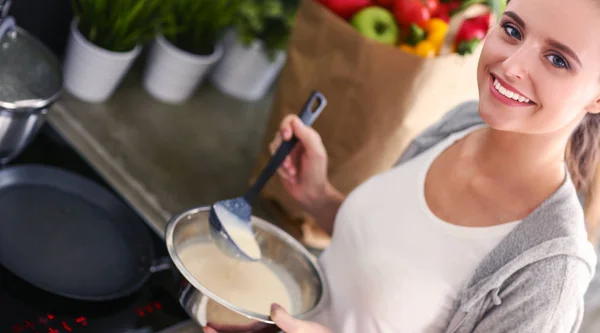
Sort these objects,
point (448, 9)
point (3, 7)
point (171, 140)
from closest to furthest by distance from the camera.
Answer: point (3, 7)
point (448, 9)
point (171, 140)

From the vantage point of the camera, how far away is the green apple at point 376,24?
44.0 inches

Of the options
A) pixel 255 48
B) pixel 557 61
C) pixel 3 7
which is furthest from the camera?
pixel 255 48

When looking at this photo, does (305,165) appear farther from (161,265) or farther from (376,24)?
(376,24)

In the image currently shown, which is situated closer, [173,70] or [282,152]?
[282,152]

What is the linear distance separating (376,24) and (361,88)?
107 millimetres

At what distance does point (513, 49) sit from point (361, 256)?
11.6 inches

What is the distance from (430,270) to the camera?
717 millimetres

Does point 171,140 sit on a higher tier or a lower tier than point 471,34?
lower

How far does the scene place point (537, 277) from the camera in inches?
24.4

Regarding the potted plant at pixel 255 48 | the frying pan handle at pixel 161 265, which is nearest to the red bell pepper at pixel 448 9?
the potted plant at pixel 255 48

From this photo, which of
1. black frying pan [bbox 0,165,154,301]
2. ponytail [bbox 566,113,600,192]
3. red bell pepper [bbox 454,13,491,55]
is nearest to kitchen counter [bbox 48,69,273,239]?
black frying pan [bbox 0,165,154,301]

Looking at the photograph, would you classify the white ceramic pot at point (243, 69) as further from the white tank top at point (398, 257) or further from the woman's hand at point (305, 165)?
the white tank top at point (398, 257)

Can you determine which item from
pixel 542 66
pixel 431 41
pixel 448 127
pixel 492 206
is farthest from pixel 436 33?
pixel 542 66

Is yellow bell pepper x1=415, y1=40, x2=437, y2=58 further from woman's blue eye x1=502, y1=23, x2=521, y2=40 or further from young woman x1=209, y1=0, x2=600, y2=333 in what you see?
woman's blue eye x1=502, y1=23, x2=521, y2=40
